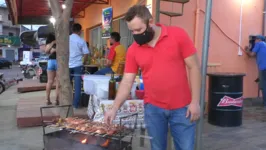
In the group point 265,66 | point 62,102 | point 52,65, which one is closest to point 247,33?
point 265,66

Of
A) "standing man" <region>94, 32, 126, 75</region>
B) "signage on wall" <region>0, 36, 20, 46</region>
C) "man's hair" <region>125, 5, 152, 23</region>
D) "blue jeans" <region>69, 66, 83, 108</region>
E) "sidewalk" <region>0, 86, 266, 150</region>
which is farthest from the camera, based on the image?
"signage on wall" <region>0, 36, 20, 46</region>

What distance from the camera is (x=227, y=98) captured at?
5.57 m

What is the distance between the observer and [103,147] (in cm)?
262

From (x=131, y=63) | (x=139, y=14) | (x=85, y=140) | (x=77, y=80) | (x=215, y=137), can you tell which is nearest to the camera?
(x=139, y=14)

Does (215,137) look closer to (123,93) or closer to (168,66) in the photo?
(123,93)

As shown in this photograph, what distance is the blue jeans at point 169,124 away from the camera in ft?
8.16

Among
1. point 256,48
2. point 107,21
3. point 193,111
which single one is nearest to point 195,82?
point 193,111

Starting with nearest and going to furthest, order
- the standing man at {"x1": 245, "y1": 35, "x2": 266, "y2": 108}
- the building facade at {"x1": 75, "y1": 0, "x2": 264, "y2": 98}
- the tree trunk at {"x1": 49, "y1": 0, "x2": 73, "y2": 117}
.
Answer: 1. the tree trunk at {"x1": 49, "y1": 0, "x2": 73, "y2": 117}
2. the building facade at {"x1": 75, "y1": 0, "x2": 264, "y2": 98}
3. the standing man at {"x1": 245, "y1": 35, "x2": 266, "y2": 108}

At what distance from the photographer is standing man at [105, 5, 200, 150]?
238 centimetres

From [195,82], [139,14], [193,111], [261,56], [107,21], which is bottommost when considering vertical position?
[193,111]

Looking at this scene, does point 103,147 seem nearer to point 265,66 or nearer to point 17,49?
point 265,66

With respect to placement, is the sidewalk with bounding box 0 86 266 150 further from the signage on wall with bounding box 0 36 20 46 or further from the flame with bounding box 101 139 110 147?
the signage on wall with bounding box 0 36 20 46

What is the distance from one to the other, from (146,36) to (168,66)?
1.02 feet

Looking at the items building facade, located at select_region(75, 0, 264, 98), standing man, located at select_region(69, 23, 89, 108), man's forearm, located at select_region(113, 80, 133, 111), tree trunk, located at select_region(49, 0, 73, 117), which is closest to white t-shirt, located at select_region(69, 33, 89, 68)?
standing man, located at select_region(69, 23, 89, 108)
